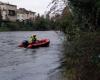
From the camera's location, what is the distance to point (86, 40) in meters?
10.9

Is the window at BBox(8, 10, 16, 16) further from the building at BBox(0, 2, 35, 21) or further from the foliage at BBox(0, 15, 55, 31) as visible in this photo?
the foliage at BBox(0, 15, 55, 31)

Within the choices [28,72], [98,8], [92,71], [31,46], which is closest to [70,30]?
[28,72]

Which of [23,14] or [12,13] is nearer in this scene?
[12,13]

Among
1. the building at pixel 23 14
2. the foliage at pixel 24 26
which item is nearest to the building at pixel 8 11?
the foliage at pixel 24 26

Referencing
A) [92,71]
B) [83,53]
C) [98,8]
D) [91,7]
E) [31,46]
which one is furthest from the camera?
[31,46]

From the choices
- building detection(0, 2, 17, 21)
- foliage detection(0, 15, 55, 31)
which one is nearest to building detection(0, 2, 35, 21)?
building detection(0, 2, 17, 21)

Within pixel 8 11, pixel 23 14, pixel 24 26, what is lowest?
pixel 24 26

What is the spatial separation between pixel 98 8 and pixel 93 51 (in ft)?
9.23

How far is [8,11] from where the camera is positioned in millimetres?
112500

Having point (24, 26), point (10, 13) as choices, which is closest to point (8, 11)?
point (10, 13)

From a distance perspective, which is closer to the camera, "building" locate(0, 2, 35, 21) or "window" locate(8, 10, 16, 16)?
"building" locate(0, 2, 35, 21)

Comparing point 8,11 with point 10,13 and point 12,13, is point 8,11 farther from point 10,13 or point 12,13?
point 12,13

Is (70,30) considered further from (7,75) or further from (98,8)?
(98,8)

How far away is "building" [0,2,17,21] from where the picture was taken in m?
108
